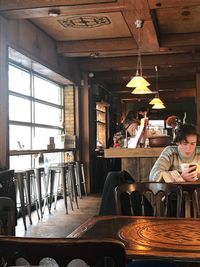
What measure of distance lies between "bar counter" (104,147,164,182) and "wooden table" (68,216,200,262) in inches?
102

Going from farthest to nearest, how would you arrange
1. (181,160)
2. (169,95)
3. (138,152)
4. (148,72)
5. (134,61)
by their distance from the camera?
(169,95) < (148,72) < (134,61) < (138,152) < (181,160)

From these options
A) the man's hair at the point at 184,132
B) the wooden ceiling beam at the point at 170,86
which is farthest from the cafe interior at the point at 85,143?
the wooden ceiling beam at the point at 170,86

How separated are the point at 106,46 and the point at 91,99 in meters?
2.50

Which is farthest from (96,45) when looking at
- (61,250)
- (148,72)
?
(61,250)

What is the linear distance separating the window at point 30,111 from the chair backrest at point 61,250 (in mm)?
4902

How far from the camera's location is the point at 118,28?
6.39 m

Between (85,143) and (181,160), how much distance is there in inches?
234

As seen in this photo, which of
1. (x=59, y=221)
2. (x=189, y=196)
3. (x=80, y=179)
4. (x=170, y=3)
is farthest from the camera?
(x=80, y=179)

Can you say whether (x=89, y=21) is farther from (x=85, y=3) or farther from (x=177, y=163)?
(x=177, y=163)

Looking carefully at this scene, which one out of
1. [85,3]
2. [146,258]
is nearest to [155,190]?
[146,258]

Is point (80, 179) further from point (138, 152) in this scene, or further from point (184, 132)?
point (184, 132)

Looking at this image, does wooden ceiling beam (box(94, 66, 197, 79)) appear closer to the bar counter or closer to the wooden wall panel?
the wooden wall panel

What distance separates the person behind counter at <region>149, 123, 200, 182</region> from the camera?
2885 mm

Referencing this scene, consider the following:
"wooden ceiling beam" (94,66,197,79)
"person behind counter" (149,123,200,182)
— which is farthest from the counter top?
"wooden ceiling beam" (94,66,197,79)
